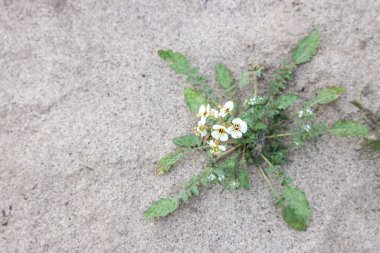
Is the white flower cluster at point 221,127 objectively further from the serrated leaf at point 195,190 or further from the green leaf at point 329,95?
the green leaf at point 329,95

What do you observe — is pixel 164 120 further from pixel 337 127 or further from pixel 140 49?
pixel 337 127

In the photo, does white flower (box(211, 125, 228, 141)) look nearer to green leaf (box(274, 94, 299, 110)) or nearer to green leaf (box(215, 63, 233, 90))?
green leaf (box(274, 94, 299, 110))

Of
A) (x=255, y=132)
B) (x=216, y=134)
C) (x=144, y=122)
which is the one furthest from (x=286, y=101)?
(x=144, y=122)

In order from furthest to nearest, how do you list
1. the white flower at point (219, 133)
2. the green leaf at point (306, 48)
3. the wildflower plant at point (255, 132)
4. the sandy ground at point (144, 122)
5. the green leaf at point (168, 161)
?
the green leaf at point (306, 48) < the green leaf at point (168, 161) < the sandy ground at point (144, 122) < the wildflower plant at point (255, 132) < the white flower at point (219, 133)

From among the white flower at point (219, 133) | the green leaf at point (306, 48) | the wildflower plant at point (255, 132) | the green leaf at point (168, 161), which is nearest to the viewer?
the white flower at point (219, 133)

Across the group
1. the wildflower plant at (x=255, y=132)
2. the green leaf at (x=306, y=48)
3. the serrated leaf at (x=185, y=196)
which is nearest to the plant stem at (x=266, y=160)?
the wildflower plant at (x=255, y=132)

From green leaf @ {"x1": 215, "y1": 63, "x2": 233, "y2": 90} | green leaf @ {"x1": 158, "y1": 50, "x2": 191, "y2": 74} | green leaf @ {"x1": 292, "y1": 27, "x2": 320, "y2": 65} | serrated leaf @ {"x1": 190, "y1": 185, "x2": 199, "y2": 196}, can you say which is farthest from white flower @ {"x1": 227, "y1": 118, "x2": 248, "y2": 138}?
green leaf @ {"x1": 292, "y1": 27, "x2": 320, "y2": 65}

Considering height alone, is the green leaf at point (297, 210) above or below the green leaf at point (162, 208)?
above

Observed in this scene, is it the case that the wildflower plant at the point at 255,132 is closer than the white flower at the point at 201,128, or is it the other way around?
the white flower at the point at 201,128
